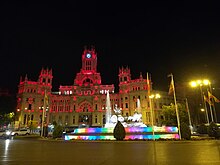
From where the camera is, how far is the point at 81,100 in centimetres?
9319

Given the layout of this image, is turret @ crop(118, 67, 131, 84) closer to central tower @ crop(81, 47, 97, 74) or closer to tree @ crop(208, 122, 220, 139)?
central tower @ crop(81, 47, 97, 74)

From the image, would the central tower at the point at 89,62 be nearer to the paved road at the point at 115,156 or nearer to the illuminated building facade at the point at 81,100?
the illuminated building facade at the point at 81,100

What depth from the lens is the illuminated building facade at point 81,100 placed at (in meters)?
81.8

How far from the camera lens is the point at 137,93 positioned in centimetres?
8350

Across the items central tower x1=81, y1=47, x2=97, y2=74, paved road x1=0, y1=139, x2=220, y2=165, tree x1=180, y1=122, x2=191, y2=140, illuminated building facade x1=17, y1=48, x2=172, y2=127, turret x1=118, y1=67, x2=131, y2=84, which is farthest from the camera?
central tower x1=81, y1=47, x2=97, y2=74

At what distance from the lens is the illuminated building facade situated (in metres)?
81.8

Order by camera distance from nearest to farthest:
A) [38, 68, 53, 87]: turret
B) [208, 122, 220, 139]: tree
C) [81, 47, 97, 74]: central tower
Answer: [208, 122, 220, 139]: tree → [38, 68, 53, 87]: turret → [81, 47, 97, 74]: central tower

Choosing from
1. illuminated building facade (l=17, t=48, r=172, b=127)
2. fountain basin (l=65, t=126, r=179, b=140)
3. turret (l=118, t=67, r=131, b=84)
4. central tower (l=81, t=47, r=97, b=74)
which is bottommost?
fountain basin (l=65, t=126, r=179, b=140)

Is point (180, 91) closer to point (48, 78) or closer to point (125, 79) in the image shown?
point (125, 79)

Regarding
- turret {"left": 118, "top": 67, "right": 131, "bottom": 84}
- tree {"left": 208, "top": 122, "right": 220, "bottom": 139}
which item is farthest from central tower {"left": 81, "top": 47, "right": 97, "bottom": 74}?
tree {"left": 208, "top": 122, "right": 220, "bottom": 139}

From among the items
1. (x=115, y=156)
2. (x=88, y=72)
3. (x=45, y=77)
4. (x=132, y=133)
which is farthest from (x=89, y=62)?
(x=115, y=156)

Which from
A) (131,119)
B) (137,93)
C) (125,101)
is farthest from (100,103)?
(131,119)

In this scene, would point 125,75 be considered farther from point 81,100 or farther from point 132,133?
point 132,133

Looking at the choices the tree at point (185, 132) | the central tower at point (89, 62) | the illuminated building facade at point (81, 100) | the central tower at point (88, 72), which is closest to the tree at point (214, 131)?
the tree at point (185, 132)
